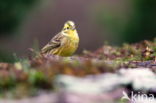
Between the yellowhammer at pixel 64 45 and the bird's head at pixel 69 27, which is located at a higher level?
the bird's head at pixel 69 27

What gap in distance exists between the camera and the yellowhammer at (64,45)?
27.5ft

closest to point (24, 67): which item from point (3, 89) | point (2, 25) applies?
point (3, 89)

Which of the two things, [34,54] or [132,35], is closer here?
[34,54]

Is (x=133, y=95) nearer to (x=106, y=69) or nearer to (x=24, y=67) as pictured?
(x=106, y=69)

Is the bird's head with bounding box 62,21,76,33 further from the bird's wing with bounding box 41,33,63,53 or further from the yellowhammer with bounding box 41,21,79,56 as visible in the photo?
the bird's wing with bounding box 41,33,63,53

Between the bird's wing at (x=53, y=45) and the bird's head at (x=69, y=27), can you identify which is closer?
the bird's wing at (x=53, y=45)

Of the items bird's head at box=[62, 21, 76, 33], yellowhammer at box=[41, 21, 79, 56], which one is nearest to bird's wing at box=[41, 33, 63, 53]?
yellowhammer at box=[41, 21, 79, 56]

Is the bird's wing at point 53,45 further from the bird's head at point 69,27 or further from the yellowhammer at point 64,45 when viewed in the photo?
the bird's head at point 69,27

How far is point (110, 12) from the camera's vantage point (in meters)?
21.2

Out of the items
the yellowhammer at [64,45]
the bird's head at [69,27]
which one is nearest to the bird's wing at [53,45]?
the yellowhammer at [64,45]

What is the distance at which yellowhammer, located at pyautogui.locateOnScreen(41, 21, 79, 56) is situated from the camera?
8.38 meters

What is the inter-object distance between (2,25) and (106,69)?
45.7ft

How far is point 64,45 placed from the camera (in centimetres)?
847

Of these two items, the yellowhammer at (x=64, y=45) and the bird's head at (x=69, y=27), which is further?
the bird's head at (x=69, y=27)
